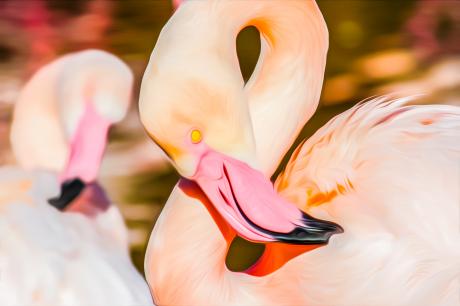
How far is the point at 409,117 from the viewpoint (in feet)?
4.56

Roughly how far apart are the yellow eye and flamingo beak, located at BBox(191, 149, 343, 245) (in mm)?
26

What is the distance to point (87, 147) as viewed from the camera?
1.38 m

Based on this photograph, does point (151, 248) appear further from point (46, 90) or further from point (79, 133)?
point (46, 90)

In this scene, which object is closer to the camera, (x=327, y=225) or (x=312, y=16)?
(x=327, y=225)

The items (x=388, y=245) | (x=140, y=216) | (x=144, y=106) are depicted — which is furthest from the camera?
(x=140, y=216)

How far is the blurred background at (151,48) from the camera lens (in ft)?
6.40

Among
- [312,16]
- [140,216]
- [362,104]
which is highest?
[312,16]

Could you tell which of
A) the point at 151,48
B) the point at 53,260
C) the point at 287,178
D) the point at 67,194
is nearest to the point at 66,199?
the point at 67,194

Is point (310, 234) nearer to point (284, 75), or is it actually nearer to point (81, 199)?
point (284, 75)

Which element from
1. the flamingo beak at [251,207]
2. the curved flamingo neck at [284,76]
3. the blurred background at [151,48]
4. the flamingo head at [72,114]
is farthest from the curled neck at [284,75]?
the blurred background at [151,48]

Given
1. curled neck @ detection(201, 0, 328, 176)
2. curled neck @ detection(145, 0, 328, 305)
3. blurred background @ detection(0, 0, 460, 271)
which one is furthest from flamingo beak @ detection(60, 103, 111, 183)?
blurred background @ detection(0, 0, 460, 271)

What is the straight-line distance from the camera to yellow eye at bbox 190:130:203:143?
1.21 m

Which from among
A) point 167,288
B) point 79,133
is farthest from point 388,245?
point 79,133

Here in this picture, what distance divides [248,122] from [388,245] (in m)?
0.30
